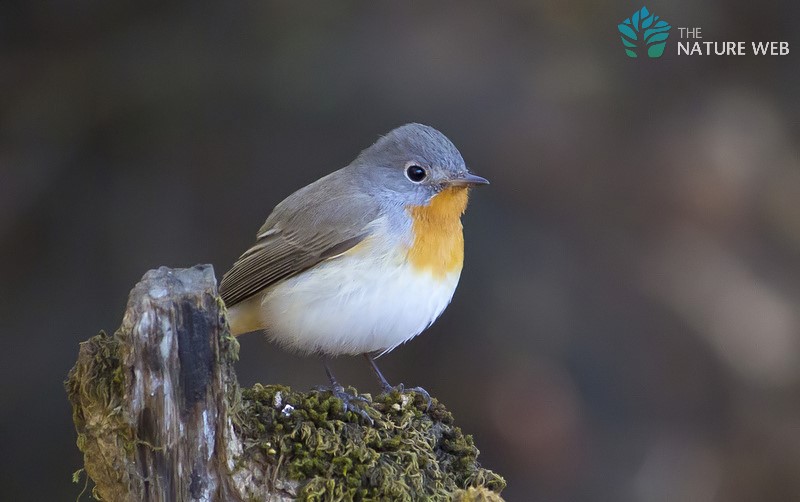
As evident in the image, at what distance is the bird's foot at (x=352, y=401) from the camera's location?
13.2ft

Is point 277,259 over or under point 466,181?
A: under

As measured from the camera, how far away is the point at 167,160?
6.38 meters

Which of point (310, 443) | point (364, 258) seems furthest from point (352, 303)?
point (310, 443)

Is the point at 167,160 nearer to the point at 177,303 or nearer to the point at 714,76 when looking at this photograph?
the point at 177,303

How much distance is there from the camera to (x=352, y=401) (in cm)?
410

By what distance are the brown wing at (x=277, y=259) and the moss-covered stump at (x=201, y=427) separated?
956 mm

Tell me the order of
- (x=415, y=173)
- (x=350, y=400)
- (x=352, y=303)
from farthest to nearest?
(x=415, y=173)
(x=352, y=303)
(x=350, y=400)

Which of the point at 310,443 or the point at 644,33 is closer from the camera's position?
the point at 310,443

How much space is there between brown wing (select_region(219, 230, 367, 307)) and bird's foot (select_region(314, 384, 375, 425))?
2.41 feet

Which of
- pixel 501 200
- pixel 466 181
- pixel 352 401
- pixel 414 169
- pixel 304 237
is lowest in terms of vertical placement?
pixel 352 401

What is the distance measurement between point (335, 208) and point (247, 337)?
7.01 feet

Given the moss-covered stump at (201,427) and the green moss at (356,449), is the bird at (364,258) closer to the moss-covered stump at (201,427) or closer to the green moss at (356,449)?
the green moss at (356,449)

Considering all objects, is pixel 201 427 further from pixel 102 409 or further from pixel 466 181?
pixel 466 181

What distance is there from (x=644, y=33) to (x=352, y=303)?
349 cm
